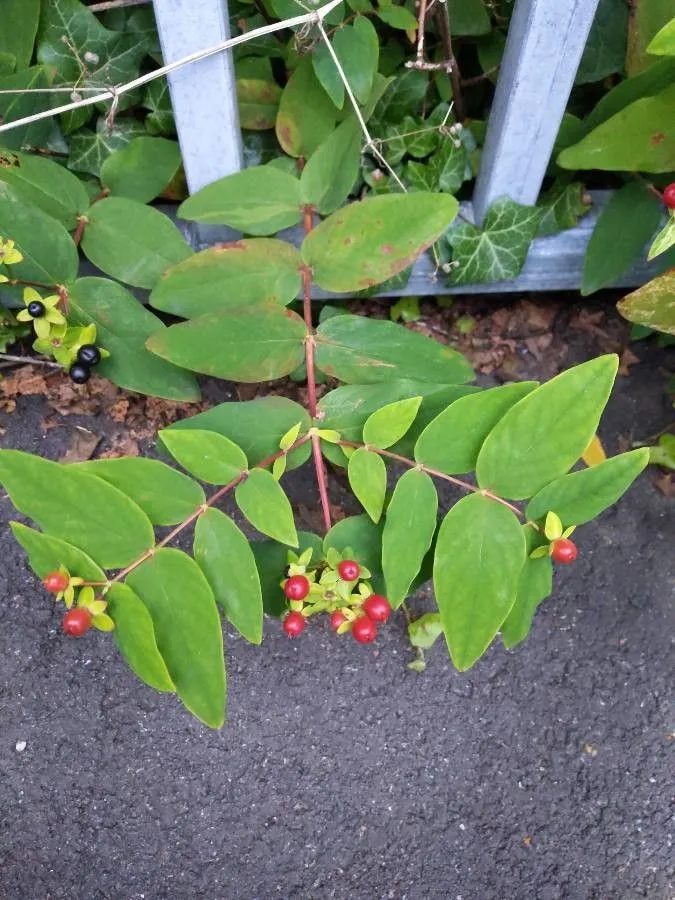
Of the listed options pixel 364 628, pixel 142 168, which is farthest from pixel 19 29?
pixel 364 628

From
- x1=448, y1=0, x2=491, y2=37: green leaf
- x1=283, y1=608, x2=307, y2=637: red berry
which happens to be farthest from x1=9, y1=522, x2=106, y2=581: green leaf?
x1=448, y1=0, x2=491, y2=37: green leaf

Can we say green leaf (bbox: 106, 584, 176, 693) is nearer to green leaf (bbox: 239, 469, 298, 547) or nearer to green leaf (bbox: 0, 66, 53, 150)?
green leaf (bbox: 239, 469, 298, 547)

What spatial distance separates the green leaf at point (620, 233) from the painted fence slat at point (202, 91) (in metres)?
0.63

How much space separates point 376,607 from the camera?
1.01 meters

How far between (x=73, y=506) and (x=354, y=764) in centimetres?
70

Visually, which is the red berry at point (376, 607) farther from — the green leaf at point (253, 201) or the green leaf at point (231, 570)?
the green leaf at point (253, 201)

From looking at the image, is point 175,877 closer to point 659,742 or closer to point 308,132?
point 659,742

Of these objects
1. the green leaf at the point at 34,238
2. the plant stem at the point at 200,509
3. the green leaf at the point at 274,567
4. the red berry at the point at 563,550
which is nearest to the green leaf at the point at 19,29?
the green leaf at the point at 34,238

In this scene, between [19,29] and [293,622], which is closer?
[293,622]

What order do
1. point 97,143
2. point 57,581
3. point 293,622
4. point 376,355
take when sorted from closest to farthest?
point 57,581 → point 293,622 → point 376,355 → point 97,143

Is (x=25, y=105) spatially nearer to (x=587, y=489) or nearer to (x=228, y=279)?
(x=228, y=279)

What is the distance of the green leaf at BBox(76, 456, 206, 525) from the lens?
39.4 inches

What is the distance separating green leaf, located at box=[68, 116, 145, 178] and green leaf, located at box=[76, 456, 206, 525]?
2.08 ft

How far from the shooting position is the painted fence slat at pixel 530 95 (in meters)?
1.09
